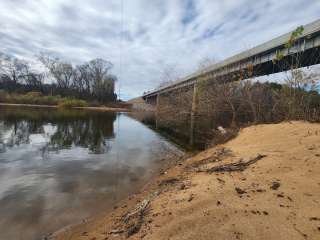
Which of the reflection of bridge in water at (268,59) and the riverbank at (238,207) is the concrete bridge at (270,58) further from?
the riverbank at (238,207)

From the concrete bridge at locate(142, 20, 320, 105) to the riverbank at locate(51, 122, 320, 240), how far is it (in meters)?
9.20

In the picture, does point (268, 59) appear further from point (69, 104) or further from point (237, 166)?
point (69, 104)

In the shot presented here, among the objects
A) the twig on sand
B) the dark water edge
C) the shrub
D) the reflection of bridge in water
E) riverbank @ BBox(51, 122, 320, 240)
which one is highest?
the reflection of bridge in water

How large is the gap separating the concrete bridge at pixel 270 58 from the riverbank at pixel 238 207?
30.2 feet

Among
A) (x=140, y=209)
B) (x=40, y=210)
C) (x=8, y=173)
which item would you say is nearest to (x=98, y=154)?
(x=8, y=173)

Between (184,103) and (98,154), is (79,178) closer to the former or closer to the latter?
(98,154)

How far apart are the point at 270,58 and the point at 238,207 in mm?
18251

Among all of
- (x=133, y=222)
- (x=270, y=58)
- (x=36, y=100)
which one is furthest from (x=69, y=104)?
(x=133, y=222)

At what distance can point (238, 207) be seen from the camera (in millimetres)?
3227

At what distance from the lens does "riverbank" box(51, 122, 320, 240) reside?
277 centimetres

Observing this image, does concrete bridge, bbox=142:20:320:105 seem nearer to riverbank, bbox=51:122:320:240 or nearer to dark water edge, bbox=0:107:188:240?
riverbank, bbox=51:122:320:240

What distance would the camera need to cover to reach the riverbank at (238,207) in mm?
2773

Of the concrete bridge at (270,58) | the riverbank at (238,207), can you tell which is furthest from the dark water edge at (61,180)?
the concrete bridge at (270,58)

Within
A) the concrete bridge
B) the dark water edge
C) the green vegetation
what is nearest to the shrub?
the green vegetation
